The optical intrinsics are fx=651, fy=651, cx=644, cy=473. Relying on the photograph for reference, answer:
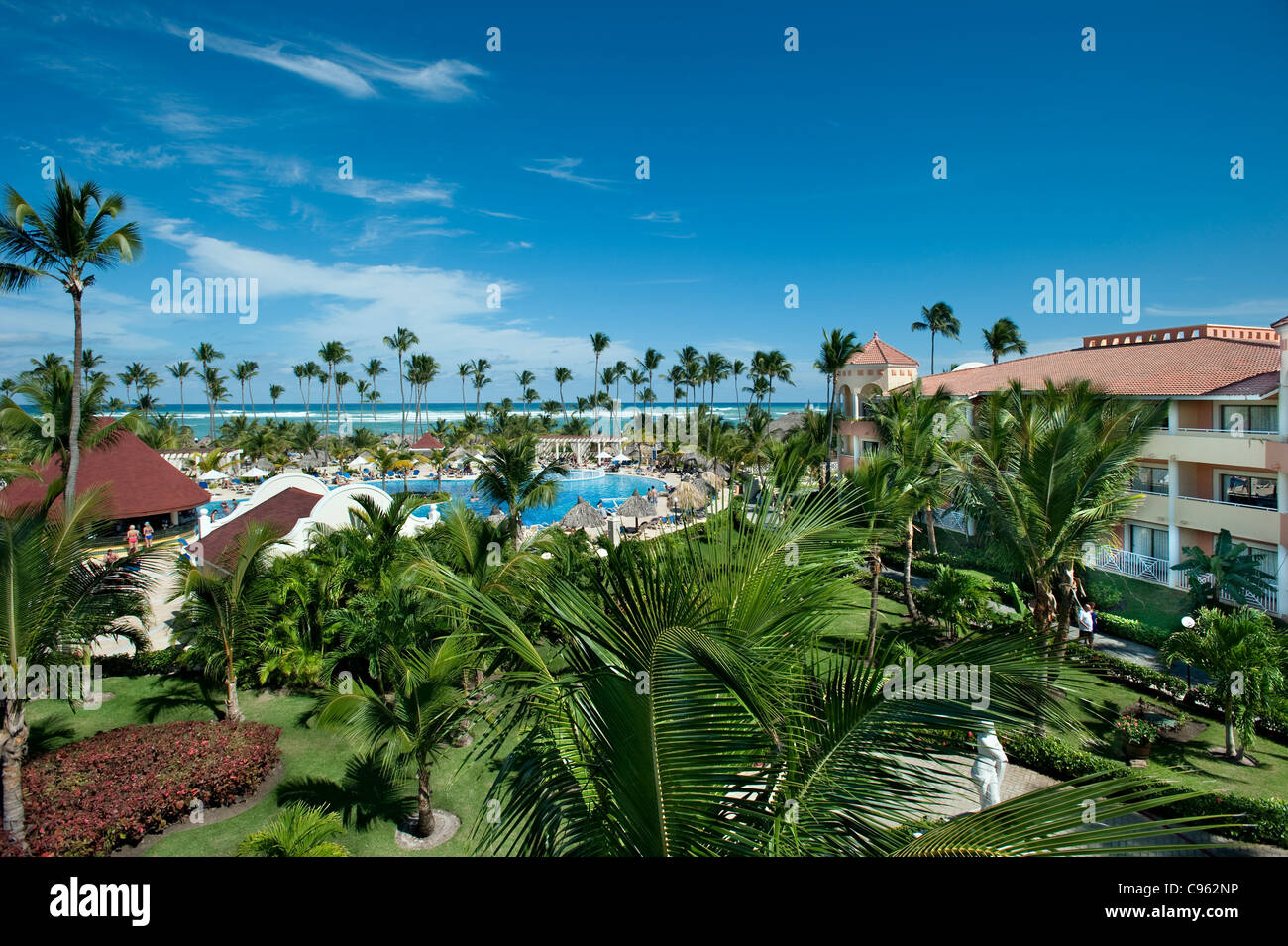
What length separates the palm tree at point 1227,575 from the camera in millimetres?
17531

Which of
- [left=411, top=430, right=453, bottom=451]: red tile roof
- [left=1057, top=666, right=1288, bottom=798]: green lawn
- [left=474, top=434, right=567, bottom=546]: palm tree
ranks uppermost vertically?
[left=411, top=430, right=453, bottom=451]: red tile roof

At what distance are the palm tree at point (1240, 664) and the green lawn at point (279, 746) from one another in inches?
484

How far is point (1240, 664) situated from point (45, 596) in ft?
58.0

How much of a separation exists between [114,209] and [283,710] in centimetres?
1154

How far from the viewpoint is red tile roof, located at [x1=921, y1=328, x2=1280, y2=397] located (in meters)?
20.3

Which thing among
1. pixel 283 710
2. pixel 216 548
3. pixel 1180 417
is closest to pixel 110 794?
pixel 283 710

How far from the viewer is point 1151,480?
2239 centimetres

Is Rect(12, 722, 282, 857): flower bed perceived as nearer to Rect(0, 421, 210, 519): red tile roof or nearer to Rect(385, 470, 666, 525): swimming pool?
Rect(0, 421, 210, 519): red tile roof

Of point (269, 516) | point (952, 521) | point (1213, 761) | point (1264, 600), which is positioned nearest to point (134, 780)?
point (269, 516)

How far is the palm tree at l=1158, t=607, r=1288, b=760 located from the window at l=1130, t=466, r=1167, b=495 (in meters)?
12.1

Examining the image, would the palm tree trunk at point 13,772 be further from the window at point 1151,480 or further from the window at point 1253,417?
the window at point 1253,417

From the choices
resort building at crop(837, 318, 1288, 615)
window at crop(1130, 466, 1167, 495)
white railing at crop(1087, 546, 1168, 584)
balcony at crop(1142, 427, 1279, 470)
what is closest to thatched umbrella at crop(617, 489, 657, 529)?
resort building at crop(837, 318, 1288, 615)

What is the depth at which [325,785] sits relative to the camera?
11.1m
